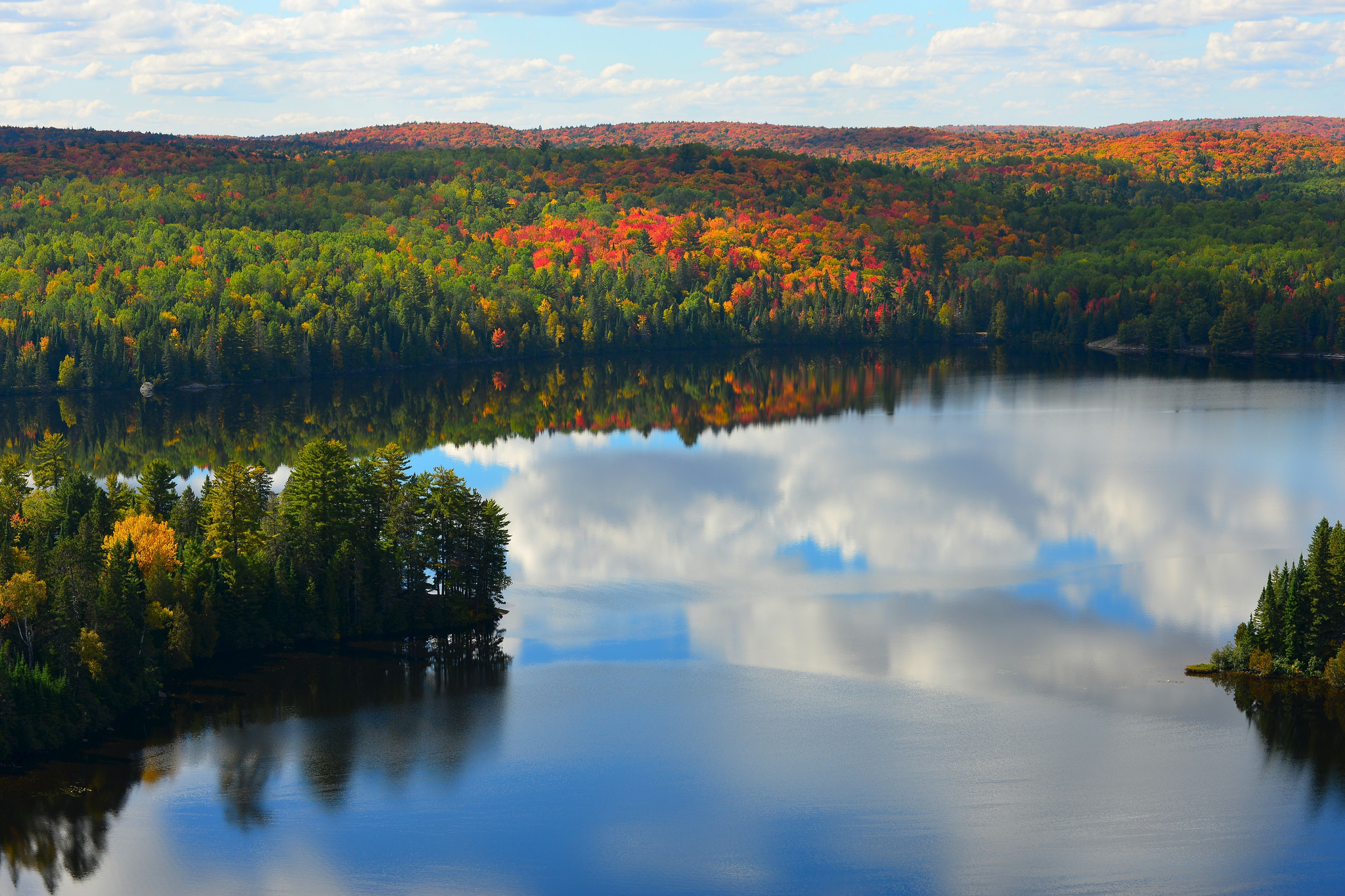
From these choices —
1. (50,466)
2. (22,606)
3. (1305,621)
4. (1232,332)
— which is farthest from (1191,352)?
(22,606)

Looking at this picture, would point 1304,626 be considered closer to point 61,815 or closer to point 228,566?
point 228,566

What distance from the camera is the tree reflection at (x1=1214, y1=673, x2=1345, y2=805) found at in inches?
1491

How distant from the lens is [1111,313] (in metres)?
160

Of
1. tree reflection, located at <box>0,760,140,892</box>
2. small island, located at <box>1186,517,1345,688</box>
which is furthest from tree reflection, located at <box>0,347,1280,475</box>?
small island, located at <box>1186,517,1345,688</box>

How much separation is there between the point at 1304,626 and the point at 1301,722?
4.24 m

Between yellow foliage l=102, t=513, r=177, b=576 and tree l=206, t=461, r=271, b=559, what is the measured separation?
5.59 ft

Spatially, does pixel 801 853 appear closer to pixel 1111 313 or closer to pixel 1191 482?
pixel 1191 482

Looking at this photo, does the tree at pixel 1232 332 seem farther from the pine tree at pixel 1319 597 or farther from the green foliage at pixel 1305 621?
the pine tree at pixel 1319 597

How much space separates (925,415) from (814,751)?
67261 mm

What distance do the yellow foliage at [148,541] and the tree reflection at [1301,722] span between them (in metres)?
35.0

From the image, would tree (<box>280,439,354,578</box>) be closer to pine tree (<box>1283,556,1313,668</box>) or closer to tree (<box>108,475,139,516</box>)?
tree (<box>108,475,139,516</box>)

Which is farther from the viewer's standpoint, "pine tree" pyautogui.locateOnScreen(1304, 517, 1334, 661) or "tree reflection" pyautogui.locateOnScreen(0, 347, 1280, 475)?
"tree reflection" pyautogui.locateOnScreen(0, 347, 1280, 475)

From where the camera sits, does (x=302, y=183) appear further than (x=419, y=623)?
Yes

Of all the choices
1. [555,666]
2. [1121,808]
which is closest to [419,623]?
[555,666]
